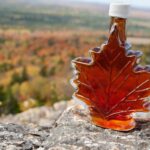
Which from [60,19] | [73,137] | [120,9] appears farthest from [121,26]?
[60,19]

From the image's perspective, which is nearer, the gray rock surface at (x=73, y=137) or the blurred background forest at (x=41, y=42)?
the gray rock surface at (x=73, y=137)

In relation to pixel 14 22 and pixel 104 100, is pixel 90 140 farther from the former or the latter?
pixel 14 22

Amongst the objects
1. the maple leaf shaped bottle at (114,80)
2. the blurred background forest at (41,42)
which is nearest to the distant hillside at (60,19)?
the blurred background forest at (41,42)

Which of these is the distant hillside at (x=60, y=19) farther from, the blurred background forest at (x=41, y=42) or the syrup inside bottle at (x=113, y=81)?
the syrup inside bottle at (x=113, y=81)

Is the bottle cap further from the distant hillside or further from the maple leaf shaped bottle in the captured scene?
the distant hillside

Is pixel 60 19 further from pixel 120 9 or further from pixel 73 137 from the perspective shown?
pixel 73 137

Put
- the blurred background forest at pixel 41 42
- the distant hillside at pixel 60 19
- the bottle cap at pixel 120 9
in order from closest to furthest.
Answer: the bottle cap at pixel 120 9 < the blurred background forest at pixel 41 42 < the distant hillside at pixel 60 19

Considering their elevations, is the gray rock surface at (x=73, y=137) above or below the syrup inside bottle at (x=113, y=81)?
below

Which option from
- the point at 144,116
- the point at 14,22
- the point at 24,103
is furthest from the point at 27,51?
the point at 144,116

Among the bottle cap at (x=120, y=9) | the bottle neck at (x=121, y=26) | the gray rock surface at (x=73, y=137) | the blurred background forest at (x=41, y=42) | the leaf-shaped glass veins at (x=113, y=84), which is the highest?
the bottle cap at (x=120, y=9)
